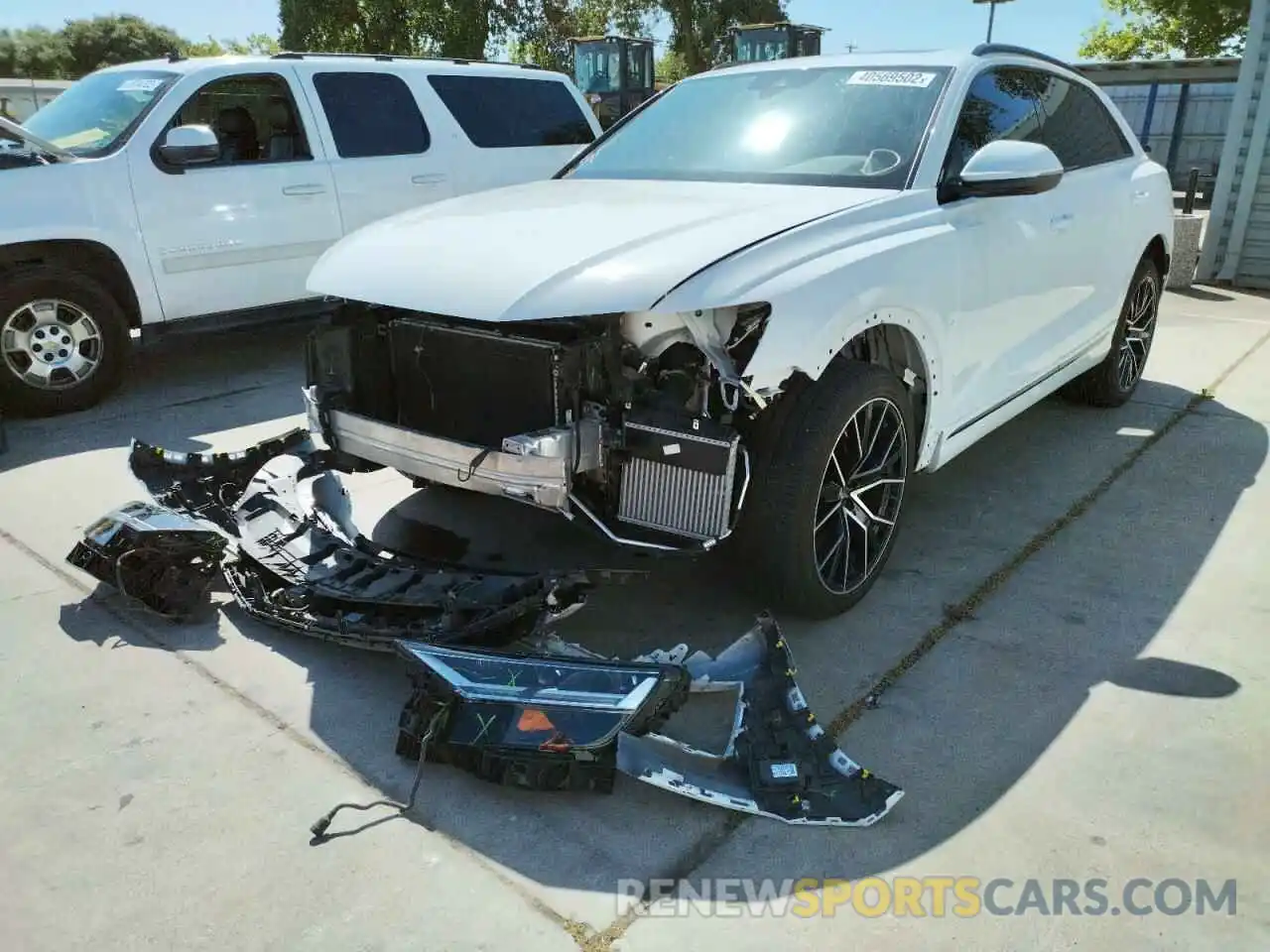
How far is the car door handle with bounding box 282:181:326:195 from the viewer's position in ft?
21.9

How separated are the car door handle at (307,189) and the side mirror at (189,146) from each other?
66 centimetres

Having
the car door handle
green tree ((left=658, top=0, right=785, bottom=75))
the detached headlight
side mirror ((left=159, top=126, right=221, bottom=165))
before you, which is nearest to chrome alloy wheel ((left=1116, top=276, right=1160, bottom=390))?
the detached headlight

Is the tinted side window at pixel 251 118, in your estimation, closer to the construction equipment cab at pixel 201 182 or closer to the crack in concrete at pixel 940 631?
the construction equipment cab at pixel 201 182

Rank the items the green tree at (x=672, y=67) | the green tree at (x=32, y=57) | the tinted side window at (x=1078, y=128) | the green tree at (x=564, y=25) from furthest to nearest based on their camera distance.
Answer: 1. the green tree at (x=32, y=57)
2. the green tree at (x=672, y=67)
3. the green tree at (x=564, y=25)
4. the tinted side window at (x=1078, y=128)

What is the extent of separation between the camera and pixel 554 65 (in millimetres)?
31641

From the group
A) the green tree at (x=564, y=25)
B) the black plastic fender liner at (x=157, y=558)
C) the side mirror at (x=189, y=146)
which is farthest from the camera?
the green tree at (x=564, y=25)

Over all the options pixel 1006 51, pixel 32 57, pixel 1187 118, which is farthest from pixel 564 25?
pixel 32 57

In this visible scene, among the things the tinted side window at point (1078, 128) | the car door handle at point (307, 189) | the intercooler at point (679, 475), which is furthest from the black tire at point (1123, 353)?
the car door handle at point (307, 189)

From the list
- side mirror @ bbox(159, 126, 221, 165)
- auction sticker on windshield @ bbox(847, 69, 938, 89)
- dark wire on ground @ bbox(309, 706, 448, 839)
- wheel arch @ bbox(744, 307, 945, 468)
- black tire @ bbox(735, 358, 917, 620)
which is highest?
auction sticker on windshield @ bbox(847, 69, 938, 89)

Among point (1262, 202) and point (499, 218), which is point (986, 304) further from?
point (1262, 202)

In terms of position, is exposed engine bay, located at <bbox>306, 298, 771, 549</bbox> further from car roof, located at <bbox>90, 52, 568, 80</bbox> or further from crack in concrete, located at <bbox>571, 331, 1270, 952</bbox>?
car roof, located at <bbox>90, 52, 568, 80</bbox>

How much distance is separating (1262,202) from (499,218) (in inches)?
389

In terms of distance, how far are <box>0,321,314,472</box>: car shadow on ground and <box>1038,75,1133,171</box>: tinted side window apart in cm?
434

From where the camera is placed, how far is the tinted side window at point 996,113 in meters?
3.90
